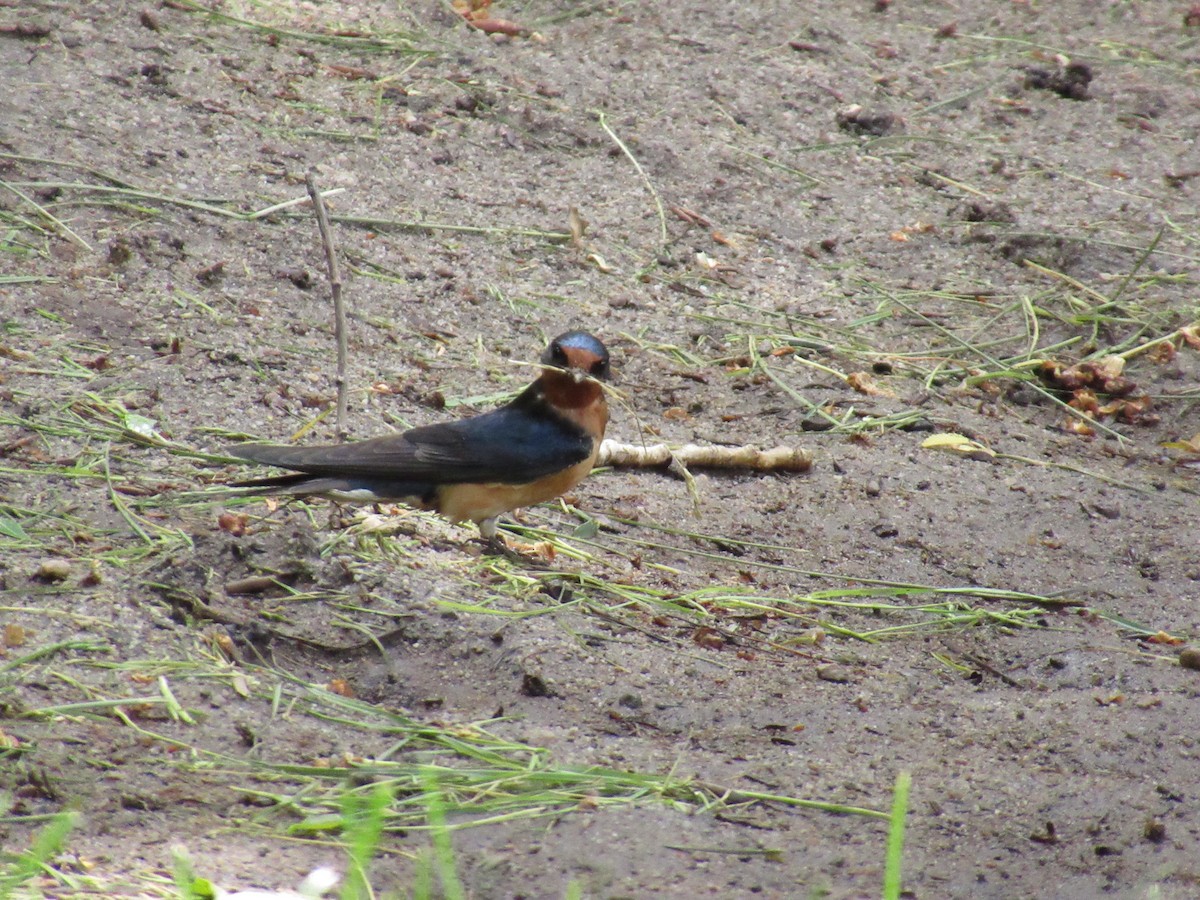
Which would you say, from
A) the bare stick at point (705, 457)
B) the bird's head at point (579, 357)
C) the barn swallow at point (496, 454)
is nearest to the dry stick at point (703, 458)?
the bare stick at point (705, 457)

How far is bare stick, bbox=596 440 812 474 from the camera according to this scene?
209 inches

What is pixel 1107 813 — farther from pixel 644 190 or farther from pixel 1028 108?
pixel 1028 108

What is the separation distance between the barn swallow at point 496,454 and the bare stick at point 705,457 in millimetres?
430

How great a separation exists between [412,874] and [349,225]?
4.06 metres

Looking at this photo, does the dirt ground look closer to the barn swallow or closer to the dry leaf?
the dry leaf

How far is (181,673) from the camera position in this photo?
11.4 feet

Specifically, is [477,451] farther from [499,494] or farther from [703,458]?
[703,458]

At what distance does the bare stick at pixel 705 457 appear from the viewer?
5.31 m

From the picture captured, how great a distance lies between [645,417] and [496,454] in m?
1.21

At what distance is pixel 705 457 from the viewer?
17.4ft

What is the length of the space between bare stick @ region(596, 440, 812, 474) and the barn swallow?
1.41ft

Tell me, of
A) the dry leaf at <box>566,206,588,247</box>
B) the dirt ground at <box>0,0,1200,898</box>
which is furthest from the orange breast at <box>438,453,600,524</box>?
the dry leaf at <box>566,206,588,247</box>

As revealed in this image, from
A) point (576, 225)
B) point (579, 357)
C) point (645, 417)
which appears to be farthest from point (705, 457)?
point (576, 225)

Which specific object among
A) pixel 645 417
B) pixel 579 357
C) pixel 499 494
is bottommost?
Answer: pixel 645 417
